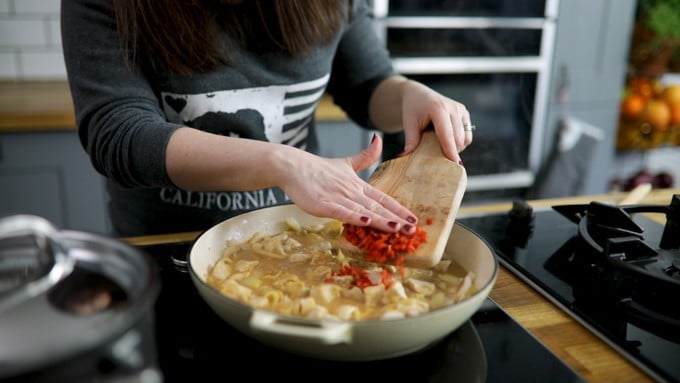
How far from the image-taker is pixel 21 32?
212cm

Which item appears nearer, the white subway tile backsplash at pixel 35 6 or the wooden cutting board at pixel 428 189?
the wooden cutting board at pixel 428 189

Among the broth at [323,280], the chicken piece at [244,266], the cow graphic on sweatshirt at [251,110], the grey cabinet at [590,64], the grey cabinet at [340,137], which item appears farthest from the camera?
the grey cabinet at [590,64]

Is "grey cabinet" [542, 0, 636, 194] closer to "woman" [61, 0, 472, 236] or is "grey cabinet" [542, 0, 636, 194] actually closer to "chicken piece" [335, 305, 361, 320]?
"woman" [61, 0, 472, 236]

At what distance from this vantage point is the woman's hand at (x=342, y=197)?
74 cm

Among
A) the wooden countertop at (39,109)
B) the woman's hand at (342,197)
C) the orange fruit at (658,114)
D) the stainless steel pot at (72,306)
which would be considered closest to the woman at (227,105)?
the woman's hand at (342,197)

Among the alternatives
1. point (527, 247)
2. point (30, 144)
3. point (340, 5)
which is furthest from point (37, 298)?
point (30, 144)

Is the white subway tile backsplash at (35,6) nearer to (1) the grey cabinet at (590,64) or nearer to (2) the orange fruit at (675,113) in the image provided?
(1) the grey cabinet at (590,64)

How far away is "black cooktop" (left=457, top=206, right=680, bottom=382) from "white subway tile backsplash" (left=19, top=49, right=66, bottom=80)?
171cm

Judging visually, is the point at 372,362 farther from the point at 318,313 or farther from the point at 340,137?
the point at 340,137

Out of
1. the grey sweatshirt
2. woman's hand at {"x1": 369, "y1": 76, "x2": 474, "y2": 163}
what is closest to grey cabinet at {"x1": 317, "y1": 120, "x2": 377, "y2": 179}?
the grey sweatshirt

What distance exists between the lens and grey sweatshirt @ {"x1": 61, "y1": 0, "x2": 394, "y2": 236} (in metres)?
0.93

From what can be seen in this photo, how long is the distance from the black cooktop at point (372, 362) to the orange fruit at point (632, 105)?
2.06 m

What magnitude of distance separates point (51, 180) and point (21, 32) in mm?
640

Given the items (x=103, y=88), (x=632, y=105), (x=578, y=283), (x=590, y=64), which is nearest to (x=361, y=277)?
(x=578, y=283)
